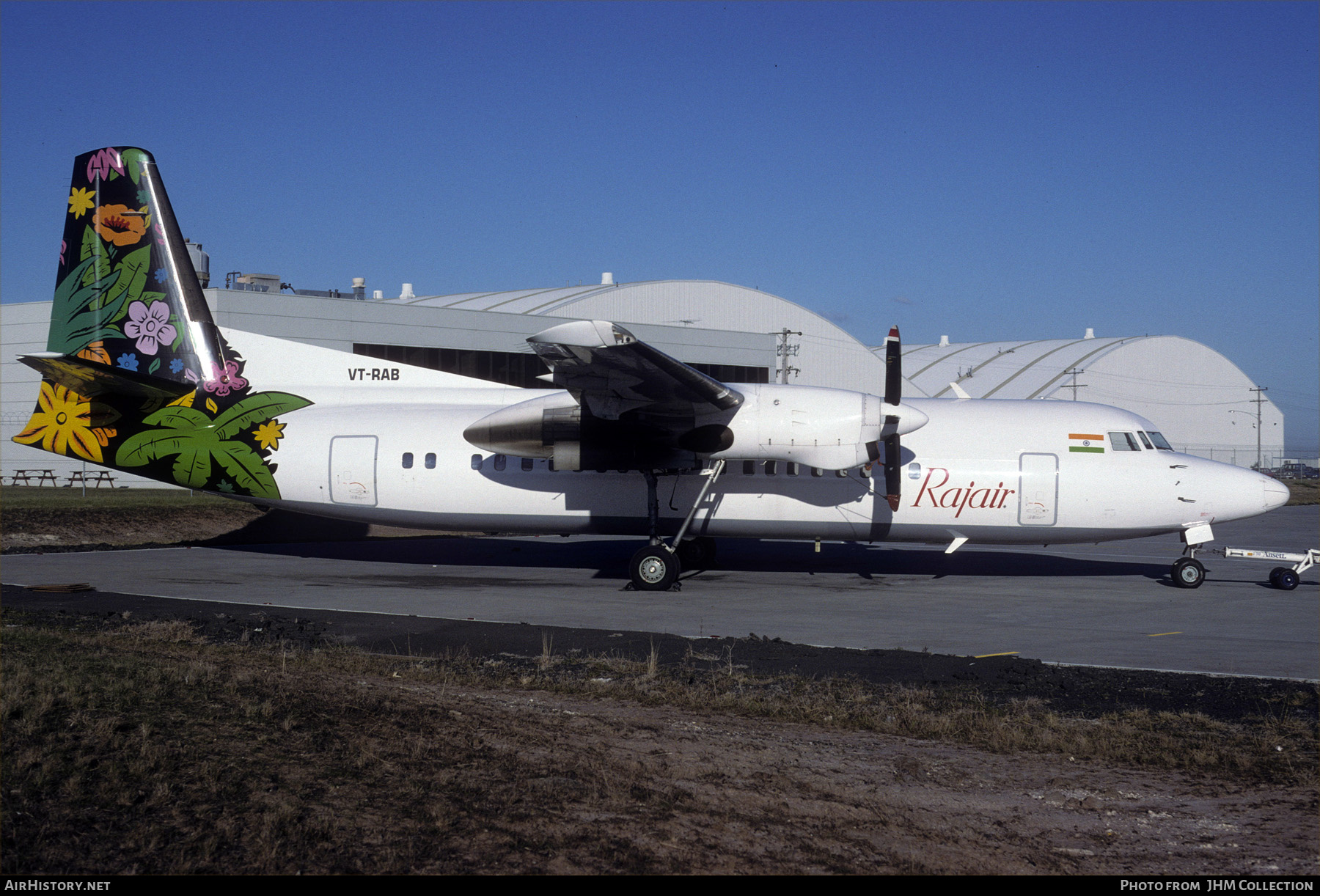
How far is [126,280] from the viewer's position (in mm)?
17344

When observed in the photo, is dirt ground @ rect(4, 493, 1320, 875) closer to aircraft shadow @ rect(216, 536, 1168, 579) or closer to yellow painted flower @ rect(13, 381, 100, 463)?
aircraft shadow @ rect(216, 536, 1168, 579)

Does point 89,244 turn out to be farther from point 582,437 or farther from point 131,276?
point 582,437

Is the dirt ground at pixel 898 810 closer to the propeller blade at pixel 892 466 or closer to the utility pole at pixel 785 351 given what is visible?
the propeller blade at pixel 892 466

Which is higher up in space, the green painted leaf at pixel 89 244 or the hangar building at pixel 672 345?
the hangar building at pixel 672 345

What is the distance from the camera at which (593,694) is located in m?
9.05

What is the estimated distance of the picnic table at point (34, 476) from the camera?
125 feet

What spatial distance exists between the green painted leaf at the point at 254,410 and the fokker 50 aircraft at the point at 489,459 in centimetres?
4

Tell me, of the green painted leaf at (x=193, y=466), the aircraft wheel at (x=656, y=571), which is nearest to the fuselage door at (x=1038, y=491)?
the aircraft wheel at (x=656, y=571)

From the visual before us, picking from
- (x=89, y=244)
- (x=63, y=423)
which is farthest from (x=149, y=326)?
(x=63, y=423)

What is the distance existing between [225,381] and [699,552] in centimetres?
963

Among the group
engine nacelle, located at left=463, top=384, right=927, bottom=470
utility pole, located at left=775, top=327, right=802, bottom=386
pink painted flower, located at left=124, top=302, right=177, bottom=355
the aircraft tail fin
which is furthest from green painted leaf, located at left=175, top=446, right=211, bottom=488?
utility pole, located at left=775, top=327, right=802, bottom=386

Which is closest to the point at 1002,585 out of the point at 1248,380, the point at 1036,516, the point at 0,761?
the point at 1036,516

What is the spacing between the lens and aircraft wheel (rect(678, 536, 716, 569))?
1977 cm

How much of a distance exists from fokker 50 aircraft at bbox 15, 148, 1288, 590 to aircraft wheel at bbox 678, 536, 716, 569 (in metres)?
1.98
